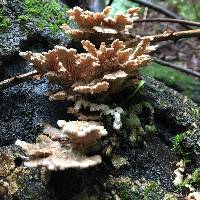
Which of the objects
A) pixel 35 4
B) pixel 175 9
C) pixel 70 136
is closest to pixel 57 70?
pixel 70 136

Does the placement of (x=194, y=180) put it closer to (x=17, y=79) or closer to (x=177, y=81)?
(x=17, y=79)

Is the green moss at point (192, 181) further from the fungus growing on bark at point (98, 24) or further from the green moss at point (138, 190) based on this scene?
the fungus growing on bark at point (98, 24)

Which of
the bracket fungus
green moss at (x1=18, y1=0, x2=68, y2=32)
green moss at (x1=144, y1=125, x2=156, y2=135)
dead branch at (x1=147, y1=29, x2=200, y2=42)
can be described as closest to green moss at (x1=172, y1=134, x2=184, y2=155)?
green moss at (x1=144, y1=125, x2=156, y2=135)

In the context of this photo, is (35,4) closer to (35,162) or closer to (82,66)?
(82,66)

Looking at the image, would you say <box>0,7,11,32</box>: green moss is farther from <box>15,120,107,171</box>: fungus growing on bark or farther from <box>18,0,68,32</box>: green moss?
<box>15,120,107,171</box>: fungus growing on bark

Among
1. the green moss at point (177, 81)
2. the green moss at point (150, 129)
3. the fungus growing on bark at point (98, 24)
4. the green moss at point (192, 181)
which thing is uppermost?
the fungus growing on bark at point (98, 24)

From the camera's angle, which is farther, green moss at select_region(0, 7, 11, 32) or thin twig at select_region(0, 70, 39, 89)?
green moss at select_region(0, 7, 11, 32)

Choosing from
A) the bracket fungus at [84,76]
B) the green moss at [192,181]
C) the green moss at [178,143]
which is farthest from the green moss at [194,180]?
the bracket fungus at [84,76]
